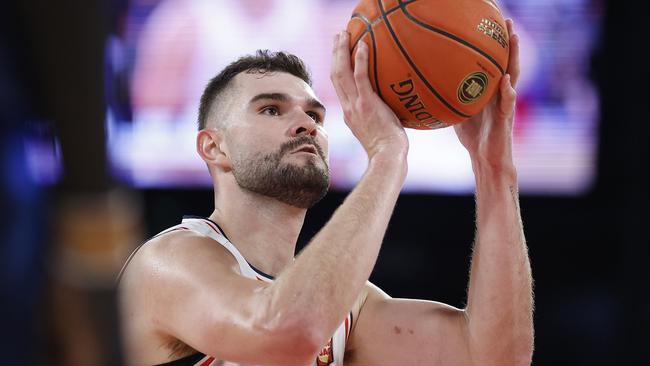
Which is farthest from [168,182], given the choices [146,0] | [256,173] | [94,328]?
[94,328]

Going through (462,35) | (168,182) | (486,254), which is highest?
(462,35)

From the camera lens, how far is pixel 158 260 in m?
2.54

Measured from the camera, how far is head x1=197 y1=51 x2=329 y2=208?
2.96 m

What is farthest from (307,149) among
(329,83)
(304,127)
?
(329,83)

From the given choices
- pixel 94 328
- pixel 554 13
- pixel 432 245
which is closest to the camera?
pixel 94 328

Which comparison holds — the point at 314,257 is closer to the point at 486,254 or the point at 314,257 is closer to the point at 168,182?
the point at 486,254

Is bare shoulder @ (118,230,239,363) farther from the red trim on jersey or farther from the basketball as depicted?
the basketball

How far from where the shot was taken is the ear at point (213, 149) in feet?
10.6

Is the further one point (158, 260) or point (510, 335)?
point (510, 335)

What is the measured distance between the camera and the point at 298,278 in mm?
2105

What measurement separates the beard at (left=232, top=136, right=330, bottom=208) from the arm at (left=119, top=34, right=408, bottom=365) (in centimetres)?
40

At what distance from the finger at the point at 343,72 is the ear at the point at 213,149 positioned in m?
0.80

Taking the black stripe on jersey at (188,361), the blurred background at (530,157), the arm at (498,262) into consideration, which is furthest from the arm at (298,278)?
the blurred background at (530,157)

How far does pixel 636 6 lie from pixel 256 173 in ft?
16.0
